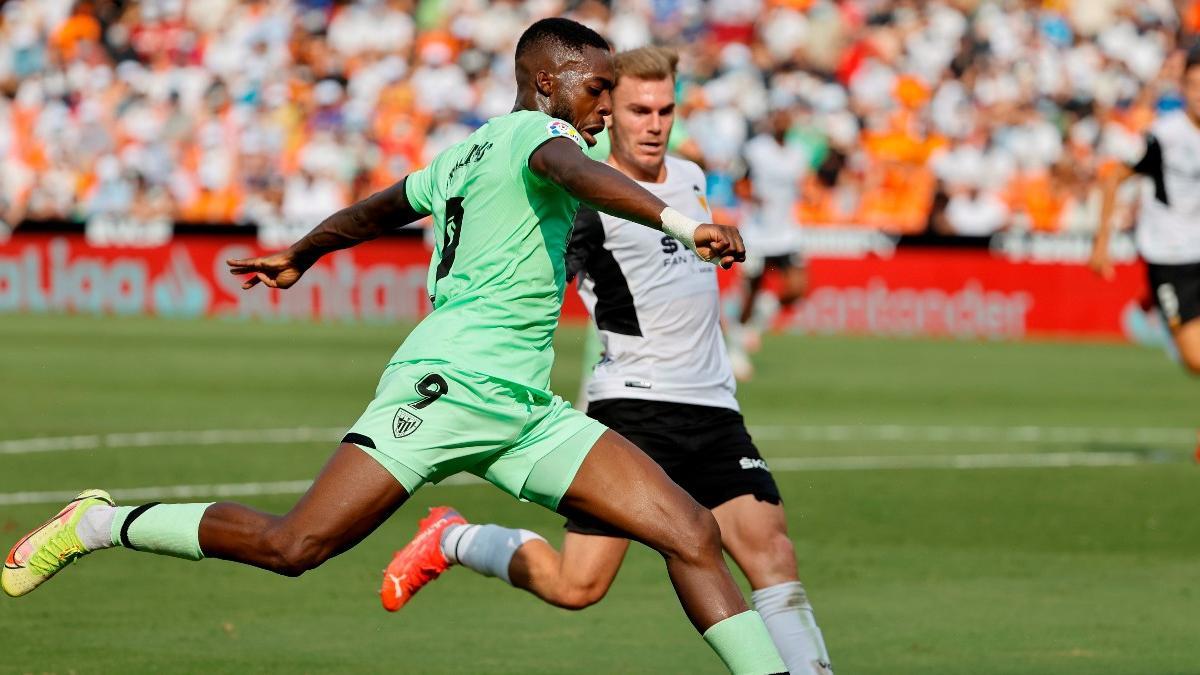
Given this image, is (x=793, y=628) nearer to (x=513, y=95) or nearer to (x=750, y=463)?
(x=750, y=463)

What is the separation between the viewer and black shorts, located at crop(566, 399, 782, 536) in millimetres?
7133

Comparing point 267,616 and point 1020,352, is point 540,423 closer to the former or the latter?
point 267,616

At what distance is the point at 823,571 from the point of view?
959cm


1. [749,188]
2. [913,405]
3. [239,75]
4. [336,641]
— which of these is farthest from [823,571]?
[239,75]

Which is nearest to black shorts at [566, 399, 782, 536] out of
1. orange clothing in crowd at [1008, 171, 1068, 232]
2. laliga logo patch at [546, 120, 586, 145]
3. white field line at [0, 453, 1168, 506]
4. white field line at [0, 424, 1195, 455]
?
laliga logo patch at [546, 120, 586, 145]

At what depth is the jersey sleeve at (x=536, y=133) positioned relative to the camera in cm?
567

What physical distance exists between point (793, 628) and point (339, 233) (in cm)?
202

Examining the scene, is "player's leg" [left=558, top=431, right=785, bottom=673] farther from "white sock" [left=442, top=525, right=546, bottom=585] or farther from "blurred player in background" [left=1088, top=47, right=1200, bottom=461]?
"blurred player in background" [left=1088, top=47, right=1200, bottom=461]

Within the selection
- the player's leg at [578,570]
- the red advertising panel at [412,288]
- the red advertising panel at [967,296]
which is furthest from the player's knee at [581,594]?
the red advertising panel at [967,296]

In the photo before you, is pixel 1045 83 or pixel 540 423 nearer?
pixel 540 423

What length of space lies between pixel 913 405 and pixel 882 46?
1424 centimetres

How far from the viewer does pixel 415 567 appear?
26.1 ft

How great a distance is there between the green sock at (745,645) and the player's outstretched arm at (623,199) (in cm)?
124

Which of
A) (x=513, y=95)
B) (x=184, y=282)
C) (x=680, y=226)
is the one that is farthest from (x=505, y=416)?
(x=513, y=95)
